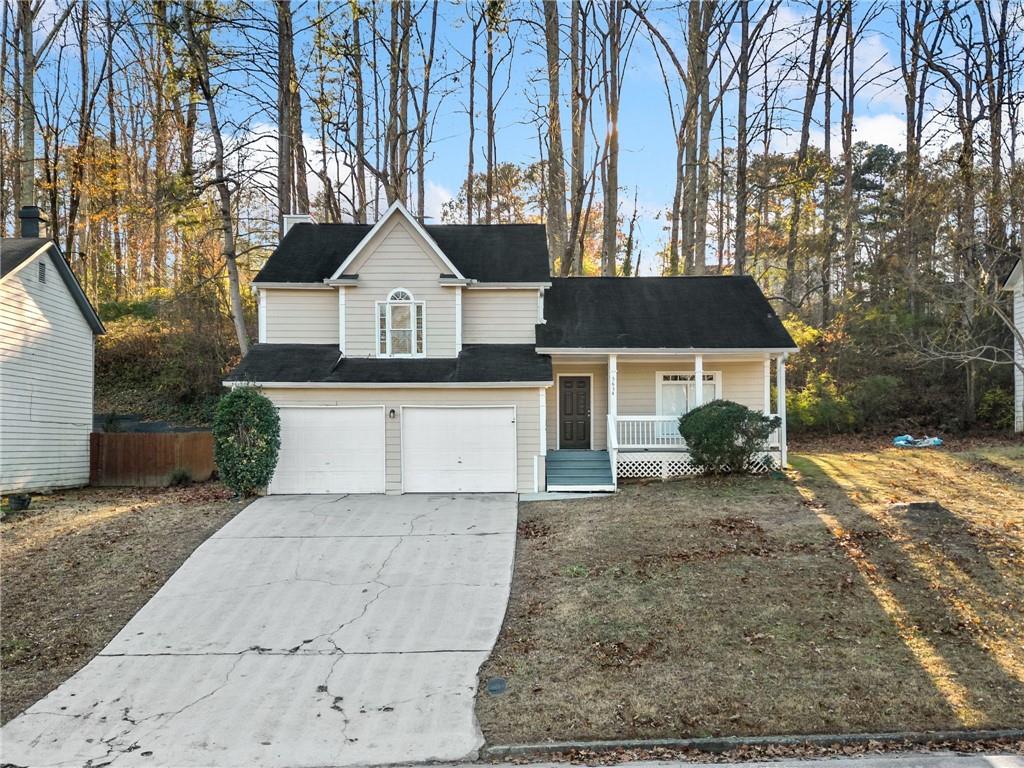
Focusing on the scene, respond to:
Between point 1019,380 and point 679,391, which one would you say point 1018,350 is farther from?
point 679,391

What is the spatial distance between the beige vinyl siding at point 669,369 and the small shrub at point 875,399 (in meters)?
7.22

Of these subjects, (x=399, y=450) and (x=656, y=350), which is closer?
(x=399, y=450)

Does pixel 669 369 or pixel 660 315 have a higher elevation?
Answer: pixel 660 315

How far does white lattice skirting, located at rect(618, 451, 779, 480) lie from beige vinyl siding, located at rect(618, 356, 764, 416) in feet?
6.36

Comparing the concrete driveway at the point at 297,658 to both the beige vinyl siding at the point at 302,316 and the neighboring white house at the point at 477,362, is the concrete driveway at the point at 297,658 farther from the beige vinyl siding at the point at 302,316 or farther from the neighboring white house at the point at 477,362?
the beige vinyl siding at the point at 302,316

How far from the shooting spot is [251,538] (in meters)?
12.3

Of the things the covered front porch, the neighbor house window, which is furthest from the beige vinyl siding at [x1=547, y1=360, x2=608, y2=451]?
the neighbor house window

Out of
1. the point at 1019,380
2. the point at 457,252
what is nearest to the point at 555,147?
the point at 457,252

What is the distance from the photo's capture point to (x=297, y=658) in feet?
26.6

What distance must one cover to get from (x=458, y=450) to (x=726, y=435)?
19.0ft

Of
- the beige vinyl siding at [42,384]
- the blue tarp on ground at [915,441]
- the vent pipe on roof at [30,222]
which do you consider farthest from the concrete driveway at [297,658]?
the blue tarp on ground at [915,441]

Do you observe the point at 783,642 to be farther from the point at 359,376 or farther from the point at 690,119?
the point at 690,119

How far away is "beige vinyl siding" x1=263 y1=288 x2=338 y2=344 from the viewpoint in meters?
16.9

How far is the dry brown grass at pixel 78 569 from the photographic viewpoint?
8234mm
